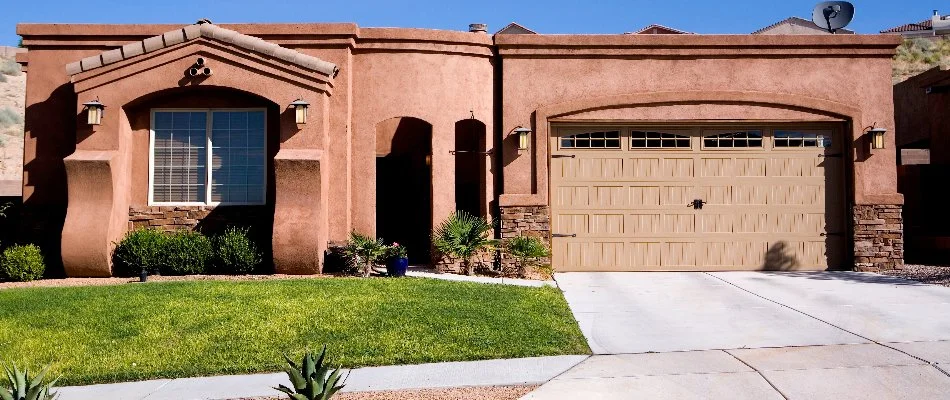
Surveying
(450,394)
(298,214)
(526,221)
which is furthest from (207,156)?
(450,394)

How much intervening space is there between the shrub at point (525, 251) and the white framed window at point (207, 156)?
15.0ft

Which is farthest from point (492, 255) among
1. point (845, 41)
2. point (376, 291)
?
point (845, 41)

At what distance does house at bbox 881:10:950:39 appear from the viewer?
138 ft

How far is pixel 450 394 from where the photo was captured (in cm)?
585

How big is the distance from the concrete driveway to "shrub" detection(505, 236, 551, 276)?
3.55ft

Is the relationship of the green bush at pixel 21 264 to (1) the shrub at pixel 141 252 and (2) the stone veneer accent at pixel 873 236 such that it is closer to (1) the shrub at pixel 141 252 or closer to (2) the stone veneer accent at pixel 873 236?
(1) the shrub at pixel 141 252

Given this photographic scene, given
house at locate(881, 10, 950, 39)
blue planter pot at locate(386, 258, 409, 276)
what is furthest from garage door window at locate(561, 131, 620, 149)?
house at locate(881, 10, 950, 39)

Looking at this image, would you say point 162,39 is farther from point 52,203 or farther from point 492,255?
point 492,255

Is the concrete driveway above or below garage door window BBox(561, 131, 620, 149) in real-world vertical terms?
below

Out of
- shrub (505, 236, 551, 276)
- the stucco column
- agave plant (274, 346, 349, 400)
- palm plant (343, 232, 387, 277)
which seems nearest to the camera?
agave plant (274, 346, 349, 400)

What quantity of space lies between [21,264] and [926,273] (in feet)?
50.2

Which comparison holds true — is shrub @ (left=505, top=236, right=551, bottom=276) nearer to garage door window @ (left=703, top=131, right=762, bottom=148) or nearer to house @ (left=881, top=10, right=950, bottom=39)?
garage door window @ (left=703, top=131, right=762, bottom=148)

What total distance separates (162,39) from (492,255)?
22.5 feet

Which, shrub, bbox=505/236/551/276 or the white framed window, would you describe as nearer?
shrub, bbox=505/236/551/276
